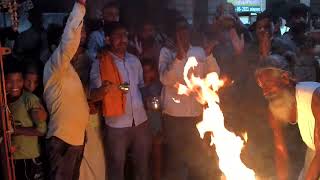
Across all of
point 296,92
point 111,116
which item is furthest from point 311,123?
point 111,116

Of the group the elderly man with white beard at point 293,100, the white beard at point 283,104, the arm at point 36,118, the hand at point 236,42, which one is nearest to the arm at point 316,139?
the elderly man with white beard at point 293,100

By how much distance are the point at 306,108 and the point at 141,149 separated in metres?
2.31

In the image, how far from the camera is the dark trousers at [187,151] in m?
6.03

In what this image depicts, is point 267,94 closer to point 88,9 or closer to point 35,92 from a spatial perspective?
point 35,92

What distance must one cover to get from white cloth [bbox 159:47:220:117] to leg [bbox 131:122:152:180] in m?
0.45

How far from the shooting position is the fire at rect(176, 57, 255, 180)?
4453mm

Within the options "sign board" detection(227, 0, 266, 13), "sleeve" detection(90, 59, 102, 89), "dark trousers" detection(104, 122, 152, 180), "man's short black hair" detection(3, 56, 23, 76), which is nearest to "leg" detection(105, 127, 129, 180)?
"dark trousers" detection(104, 122, 152, 180)

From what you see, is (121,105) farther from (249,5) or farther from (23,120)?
(249,5)

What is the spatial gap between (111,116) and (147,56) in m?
1.16

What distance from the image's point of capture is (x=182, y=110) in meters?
5.98

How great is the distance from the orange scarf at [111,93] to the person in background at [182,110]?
0.70m

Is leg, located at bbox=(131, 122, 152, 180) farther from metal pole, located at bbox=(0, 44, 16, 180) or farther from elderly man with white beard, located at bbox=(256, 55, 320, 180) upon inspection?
metal pole, located at bbox=(0, 44, 16, 180)

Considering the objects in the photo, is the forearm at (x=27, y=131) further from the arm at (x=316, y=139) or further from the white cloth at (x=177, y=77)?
the arm at (x=316, y=139)

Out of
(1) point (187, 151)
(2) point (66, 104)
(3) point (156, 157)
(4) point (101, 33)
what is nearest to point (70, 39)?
(2) point (66, 104)
